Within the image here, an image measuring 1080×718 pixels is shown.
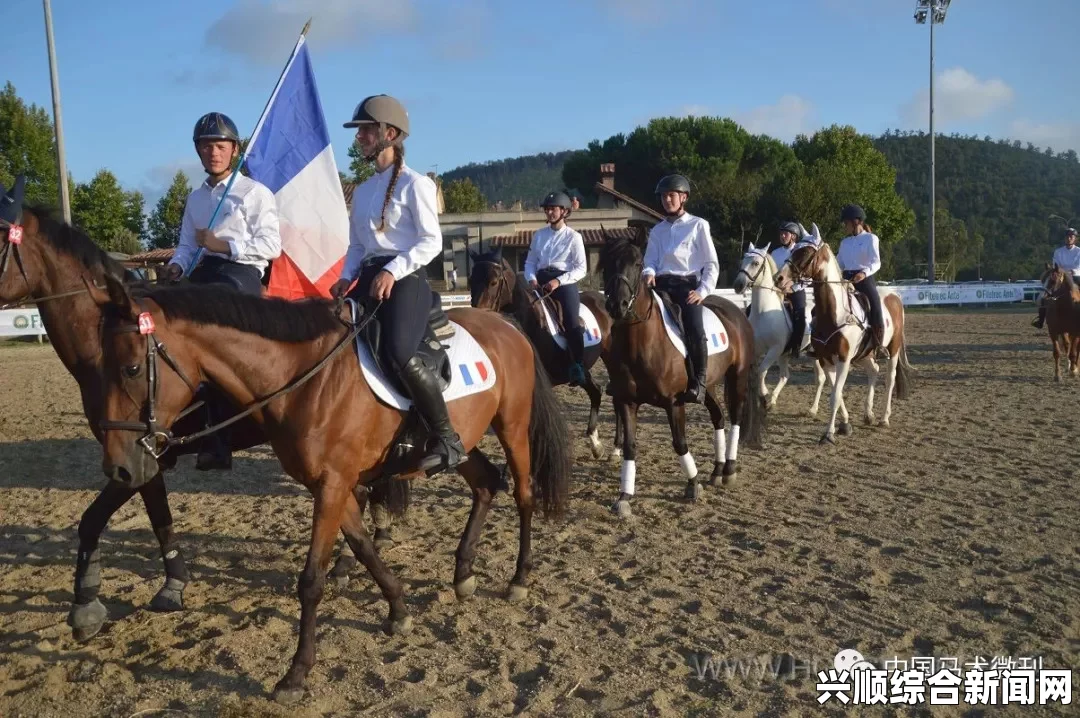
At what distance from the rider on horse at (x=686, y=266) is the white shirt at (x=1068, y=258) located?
481 inches

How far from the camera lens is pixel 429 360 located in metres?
4.63

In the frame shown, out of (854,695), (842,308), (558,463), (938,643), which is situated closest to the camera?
(854,695)

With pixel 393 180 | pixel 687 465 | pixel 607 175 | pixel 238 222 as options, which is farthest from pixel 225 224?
pixel 607 175

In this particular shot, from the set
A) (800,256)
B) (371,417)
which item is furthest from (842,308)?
(371,417)

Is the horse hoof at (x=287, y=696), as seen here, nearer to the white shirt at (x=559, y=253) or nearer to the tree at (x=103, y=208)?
the white shirt at (x=559, y=253)

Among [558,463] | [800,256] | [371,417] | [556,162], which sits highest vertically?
[556,162]

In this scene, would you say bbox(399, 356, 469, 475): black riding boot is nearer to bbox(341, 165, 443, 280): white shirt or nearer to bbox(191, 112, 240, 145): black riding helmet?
bbox(341, 165, 443, 280): white shirt

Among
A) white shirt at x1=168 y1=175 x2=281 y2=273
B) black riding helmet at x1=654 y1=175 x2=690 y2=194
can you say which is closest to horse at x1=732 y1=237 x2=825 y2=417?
black riding helmet at x1=654 y1=175 x2=690 y2=194

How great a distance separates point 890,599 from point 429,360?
3217 mm

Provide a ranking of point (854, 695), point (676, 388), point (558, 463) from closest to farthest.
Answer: point (854, 695) < point (558, 463) < point (676, 388)

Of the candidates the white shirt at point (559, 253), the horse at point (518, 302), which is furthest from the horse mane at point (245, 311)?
the white shirt at point (559, 253)

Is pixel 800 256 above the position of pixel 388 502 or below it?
above

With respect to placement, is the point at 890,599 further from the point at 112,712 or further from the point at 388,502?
the point at 112,712

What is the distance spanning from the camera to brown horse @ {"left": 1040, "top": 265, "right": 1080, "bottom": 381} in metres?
14.6
